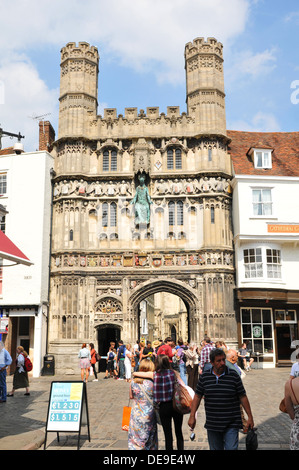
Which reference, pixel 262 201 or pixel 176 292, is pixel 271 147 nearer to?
pixel 262 201

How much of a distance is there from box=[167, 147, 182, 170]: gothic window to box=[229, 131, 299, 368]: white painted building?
3492mm

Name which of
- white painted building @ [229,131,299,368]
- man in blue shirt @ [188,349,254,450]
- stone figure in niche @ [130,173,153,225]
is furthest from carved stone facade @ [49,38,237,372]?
man in blue shirt @ [188,349,254,450]

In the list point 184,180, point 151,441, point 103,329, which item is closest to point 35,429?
point 151,441

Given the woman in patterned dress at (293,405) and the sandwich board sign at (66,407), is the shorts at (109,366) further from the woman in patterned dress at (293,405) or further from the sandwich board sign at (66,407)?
the woman in patterned dress at (293,405)

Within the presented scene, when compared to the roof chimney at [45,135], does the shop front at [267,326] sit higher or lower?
lower

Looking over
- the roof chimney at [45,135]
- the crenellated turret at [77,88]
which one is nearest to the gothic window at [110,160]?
the crenellated turret at [77,88]

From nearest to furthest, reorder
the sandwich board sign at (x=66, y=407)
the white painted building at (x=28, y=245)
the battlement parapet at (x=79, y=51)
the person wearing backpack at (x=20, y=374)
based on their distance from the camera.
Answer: the sandwich board sign at (x=66, y=407)
the person wearing backpack at (x=20, y=374)
the white painted building at (x=28, y=245)
the battlement parapet at (x=79, y=51)

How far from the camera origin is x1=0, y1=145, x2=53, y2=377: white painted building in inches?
1024

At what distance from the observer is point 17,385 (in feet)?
54.5

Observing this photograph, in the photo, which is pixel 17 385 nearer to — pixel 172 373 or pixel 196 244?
pixel 172 373

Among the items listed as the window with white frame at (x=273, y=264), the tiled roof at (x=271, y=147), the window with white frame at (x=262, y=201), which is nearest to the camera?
the window with white frame at (x=273, y=264)

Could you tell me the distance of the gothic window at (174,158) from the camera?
28781mm

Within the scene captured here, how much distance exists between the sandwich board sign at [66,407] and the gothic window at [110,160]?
68.5 feet

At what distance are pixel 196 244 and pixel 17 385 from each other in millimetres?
14192
